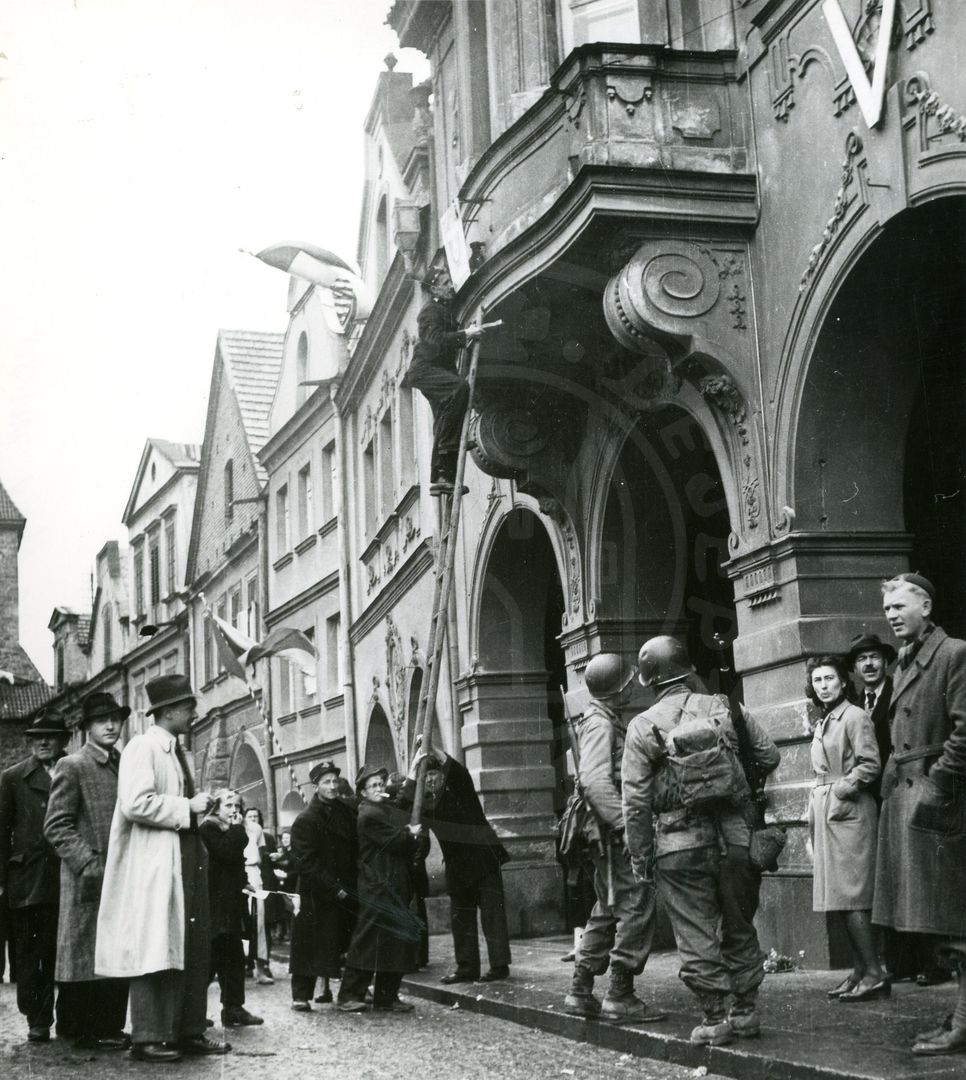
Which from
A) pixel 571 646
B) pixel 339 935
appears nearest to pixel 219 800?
pixel 339 935

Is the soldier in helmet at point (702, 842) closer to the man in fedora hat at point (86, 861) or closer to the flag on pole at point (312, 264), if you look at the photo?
the man in fedora hat at point (86, 861)

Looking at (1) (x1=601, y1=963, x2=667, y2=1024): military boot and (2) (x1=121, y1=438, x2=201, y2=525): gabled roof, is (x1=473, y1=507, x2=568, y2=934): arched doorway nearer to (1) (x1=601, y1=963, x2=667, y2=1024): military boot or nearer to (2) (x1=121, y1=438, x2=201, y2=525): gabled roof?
(1) (x1=601, y1=963, x2=667, y2=1024): military boot

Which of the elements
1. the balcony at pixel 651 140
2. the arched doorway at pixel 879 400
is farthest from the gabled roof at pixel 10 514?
the arched doorway at pixel 879 400

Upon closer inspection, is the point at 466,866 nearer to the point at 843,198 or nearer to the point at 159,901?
the point at 159,901

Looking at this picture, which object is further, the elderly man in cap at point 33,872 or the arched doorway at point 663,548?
the arched doorway at point 663,548

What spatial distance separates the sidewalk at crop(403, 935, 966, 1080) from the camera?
250 inches

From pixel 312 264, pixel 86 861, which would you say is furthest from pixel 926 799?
pixel 312 264

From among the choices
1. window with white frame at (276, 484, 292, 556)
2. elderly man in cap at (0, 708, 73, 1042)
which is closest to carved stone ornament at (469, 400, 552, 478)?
elderly man in cap at (0, 708, 73, 1042)

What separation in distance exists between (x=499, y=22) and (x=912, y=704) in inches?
343

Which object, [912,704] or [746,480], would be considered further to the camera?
[746,480]

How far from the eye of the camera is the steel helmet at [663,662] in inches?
298

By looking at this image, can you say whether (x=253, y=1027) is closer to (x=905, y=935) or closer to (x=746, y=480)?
(x=905, y=935)

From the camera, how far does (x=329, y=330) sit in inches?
1138

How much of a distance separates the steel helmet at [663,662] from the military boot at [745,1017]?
4.89 feet
